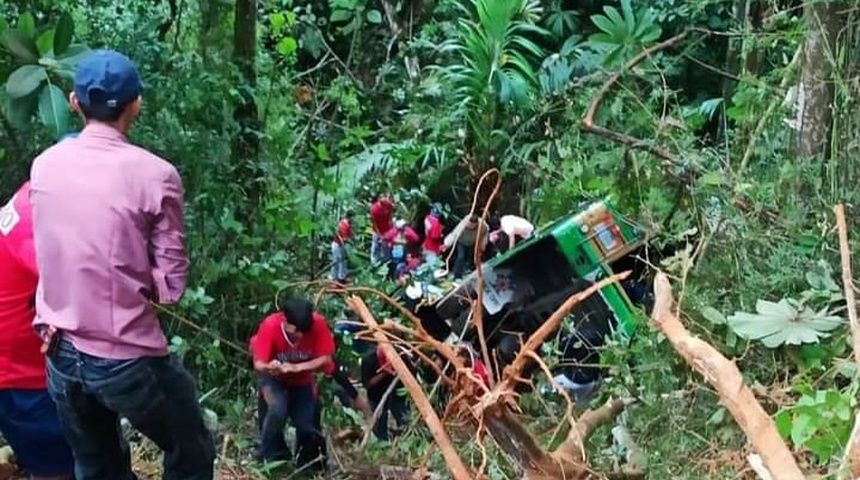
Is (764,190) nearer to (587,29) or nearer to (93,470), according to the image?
(93,470)

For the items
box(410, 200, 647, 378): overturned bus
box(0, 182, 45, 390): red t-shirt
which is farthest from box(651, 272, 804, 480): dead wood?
box(410, 200, 647, 378): overturned bus

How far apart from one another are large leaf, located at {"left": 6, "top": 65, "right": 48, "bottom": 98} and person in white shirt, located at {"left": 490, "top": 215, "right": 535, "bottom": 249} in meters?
5.09

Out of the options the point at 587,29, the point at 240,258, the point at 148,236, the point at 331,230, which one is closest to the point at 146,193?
the point at 148,236

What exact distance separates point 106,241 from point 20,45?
2002 mm

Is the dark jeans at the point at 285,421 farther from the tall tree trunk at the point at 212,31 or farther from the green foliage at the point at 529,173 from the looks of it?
the tall tree trunk at the point at 212,31

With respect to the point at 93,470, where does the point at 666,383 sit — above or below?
below

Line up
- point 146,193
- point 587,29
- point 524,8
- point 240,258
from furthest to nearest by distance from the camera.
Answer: point 587,29 < point 524,8 < point 240,258 < point 146,193

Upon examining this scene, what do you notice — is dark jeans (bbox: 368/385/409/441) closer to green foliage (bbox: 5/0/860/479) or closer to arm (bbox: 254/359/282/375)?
green foliage (bbox: 5/0/860/479)

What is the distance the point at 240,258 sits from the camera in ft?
22.1

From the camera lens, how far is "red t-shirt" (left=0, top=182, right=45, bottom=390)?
3.50 metres

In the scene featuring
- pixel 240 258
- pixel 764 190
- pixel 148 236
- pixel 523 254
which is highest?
pixel 148 236

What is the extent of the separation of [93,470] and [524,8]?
938 centimetres

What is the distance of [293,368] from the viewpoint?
567 centimetres

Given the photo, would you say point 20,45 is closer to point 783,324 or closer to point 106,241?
point 106,241
